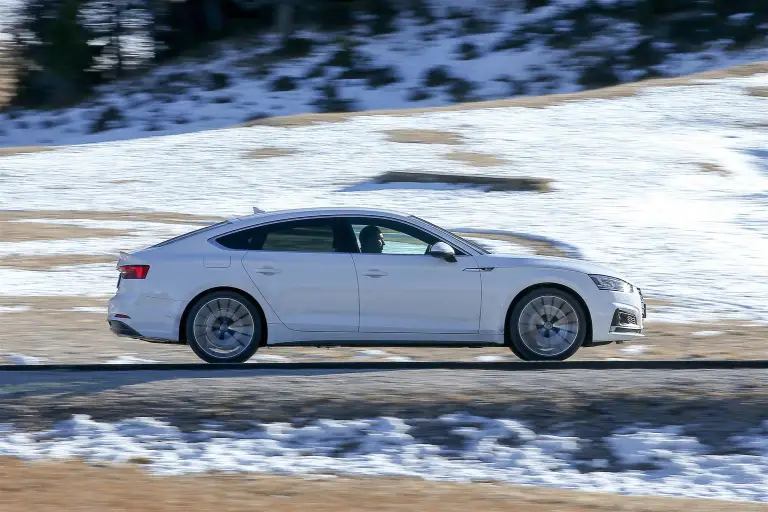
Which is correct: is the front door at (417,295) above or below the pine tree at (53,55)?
below

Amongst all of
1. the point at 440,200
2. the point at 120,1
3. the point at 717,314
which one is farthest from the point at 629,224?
the point at 120,1

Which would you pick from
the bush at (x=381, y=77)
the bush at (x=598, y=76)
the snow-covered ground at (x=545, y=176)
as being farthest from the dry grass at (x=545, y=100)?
the bush at (x=381, y=77)

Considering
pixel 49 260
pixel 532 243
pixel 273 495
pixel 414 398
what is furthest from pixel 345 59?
pixel 273 495

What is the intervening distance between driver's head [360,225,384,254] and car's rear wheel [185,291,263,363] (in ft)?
3.46

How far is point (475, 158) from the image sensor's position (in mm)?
28844

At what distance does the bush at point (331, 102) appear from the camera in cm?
4466

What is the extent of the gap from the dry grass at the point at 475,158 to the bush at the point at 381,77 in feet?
58.9

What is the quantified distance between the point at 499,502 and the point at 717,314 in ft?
28.0

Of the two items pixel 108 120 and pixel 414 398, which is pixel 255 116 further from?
pixel 414 398

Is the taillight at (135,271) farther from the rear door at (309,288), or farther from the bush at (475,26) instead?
the bush at (475,26)

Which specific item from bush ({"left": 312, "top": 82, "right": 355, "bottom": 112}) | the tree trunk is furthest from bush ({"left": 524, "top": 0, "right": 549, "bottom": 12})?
bush ({"left": 312, "top": 82, "right": 355, "bottom": 112})

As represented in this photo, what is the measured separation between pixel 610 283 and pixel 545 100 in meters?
26.8

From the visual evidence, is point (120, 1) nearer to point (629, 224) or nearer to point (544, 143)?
point (544, 143)

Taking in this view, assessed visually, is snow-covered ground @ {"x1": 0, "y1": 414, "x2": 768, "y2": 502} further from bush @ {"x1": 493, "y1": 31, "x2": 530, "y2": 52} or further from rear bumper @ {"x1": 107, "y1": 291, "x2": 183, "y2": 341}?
bush @ {"x1": 493, "y1": 31, "x2": 530, "y2": 52}
